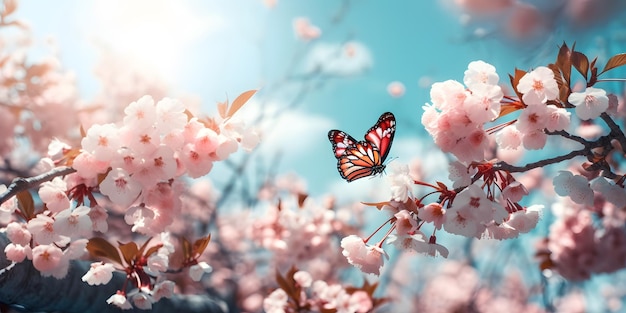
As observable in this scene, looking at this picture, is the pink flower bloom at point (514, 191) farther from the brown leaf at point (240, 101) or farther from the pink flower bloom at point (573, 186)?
the brown leaf at point (240, 101)

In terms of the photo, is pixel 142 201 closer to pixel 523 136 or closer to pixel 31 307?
pixel 31 307

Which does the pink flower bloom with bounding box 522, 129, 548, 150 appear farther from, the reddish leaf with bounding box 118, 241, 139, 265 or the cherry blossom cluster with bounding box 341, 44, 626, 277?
the reddish leaf with bounding box 118, 241, 139, 265

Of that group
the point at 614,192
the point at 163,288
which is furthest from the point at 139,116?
the point at 614,192

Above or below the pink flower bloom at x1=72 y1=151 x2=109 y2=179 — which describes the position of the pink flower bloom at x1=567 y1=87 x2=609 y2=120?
above

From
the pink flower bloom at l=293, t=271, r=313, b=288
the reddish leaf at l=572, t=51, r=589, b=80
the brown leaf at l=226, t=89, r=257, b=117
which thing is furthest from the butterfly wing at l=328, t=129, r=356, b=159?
the reddish leaf at l=572, t=51, r=589, b=80

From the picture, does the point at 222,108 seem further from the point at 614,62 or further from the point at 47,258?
the point at 614,62

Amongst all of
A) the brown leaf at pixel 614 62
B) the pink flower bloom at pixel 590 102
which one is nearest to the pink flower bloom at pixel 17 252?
the pink flower bloom at pixel 590 102
